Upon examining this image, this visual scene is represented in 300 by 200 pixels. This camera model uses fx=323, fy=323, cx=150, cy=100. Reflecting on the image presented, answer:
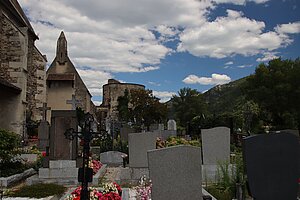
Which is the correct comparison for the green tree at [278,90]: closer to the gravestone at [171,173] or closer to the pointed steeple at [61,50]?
the pointed steeple at [61,50]

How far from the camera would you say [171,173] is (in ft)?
16.5

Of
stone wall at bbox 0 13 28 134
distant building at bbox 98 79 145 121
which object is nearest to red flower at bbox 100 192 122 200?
stone wall at bbox 0 13 28 134

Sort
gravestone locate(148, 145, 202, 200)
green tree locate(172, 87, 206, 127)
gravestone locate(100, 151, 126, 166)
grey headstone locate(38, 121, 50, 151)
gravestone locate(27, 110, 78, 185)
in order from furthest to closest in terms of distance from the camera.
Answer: green tree locate(172, 87, 206, 127) < grey headstone locate(38, 121, 50, 151) < gravestone locate(100, 151, 126, 166) < gravestone locate(27, 110, 78, 185) < gravestone locate(148, 145, 202, 200)

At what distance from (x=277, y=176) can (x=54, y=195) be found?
16.5 ft

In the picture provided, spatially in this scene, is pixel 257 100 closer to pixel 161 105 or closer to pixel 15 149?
pixel 161 105

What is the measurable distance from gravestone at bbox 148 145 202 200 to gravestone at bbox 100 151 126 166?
939 centimetres

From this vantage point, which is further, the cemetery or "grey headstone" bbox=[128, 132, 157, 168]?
"grey headstone" bbox=[128, 132, 157, 168]

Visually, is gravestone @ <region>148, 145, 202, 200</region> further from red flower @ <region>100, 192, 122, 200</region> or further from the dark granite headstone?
the dark granite headstone

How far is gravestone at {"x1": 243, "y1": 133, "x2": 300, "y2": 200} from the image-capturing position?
16.1 feet

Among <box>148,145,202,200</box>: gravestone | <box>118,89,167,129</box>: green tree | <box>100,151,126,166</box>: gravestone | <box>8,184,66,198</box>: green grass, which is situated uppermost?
<box>118,89,167,129</box>: green tree

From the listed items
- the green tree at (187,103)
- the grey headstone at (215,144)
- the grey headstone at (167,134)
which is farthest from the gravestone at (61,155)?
the green tree at (187,103)

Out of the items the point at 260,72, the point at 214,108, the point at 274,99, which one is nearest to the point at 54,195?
the point at 274,99

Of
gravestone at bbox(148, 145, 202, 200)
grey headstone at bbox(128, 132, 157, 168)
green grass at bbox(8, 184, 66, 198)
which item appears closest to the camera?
gravestone at bbox(148, 145, 202, 200)

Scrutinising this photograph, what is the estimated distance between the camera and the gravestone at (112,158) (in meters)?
14.3
